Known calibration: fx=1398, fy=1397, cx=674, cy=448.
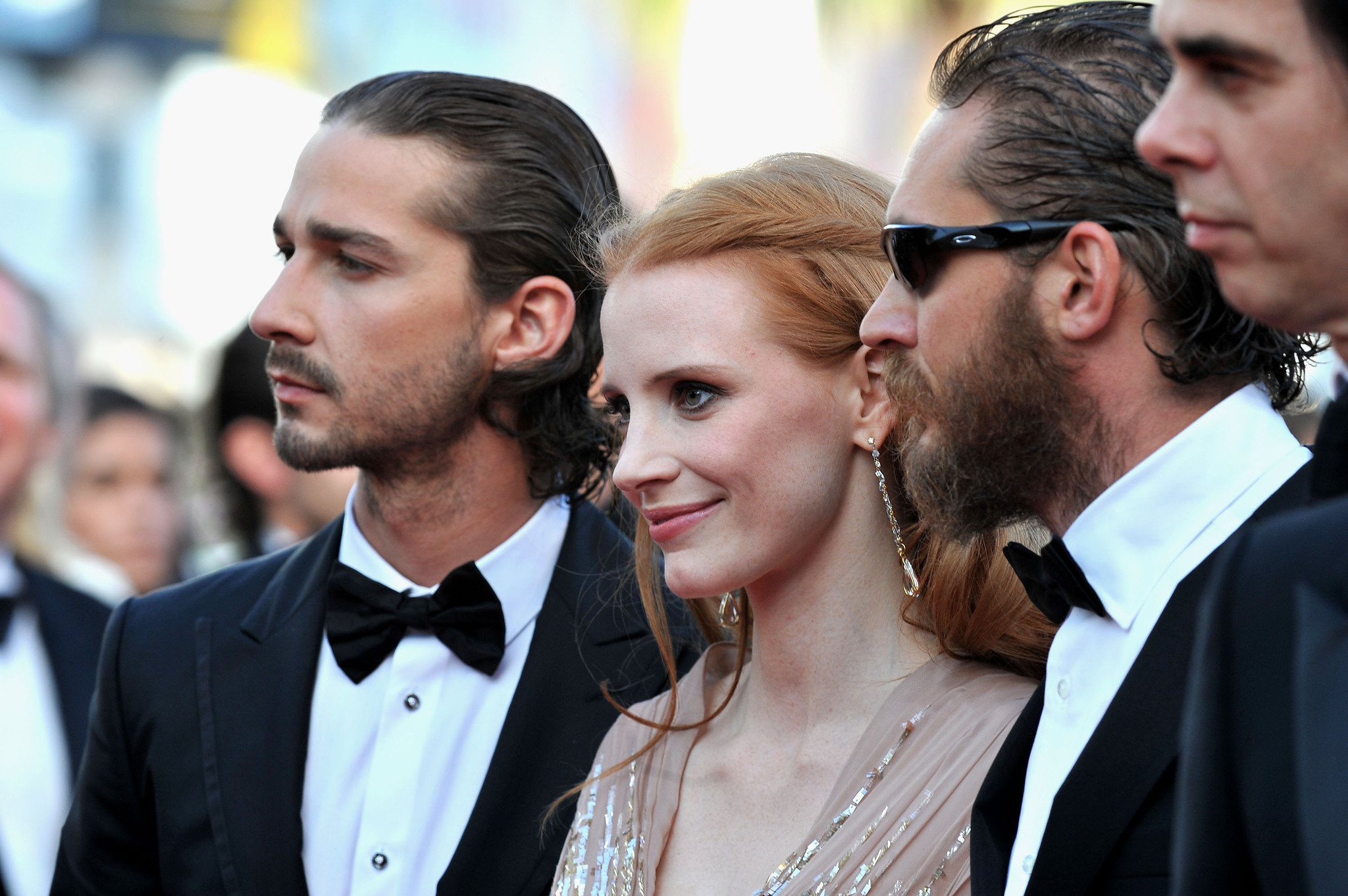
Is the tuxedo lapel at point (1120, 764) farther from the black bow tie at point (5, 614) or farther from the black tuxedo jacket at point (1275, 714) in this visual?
the black bow tie at point (5, 614)

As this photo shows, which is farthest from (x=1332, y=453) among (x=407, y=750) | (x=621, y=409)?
(x=407, y=750)

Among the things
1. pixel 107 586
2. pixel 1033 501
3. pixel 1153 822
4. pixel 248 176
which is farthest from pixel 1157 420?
pixel 248 176

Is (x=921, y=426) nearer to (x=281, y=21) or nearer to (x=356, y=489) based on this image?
(x=356, y=489)

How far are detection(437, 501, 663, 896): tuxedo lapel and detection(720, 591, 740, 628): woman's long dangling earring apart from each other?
29cm

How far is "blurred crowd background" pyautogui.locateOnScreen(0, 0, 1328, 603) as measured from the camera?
37.9 feet

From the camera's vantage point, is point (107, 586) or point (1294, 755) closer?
point (1294, 755)

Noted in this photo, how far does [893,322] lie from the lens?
7.43ft

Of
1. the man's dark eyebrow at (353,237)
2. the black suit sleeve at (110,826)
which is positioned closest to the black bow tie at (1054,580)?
the man's dark eyebrow at (353,237)

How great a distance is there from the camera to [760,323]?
258 cm

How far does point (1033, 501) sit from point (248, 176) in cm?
1070

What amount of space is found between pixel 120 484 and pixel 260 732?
13.9 feet

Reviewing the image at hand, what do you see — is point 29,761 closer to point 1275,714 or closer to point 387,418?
point 387,418

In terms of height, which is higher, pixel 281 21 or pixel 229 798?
pixel 281 21

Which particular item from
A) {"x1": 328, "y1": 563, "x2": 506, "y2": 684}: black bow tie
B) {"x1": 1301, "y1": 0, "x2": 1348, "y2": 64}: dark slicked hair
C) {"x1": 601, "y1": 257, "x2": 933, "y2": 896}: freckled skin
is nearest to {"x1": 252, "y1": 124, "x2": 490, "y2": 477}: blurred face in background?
{"x1": 328, "y1": 563, "x2": 506, "y2": 684}: black bow tie
